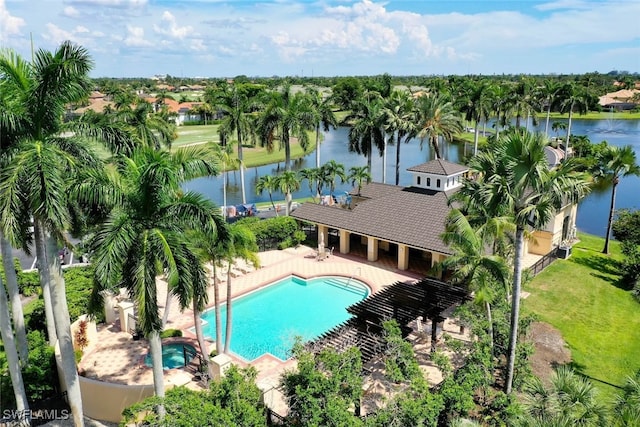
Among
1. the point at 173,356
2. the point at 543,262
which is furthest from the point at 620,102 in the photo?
the point at 173,356

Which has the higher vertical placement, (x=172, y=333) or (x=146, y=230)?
(x=146, y=230)

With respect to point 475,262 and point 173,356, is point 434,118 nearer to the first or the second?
point 475,262

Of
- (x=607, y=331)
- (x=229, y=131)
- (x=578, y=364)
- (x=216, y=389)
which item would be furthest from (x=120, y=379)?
(x=229, y=131)

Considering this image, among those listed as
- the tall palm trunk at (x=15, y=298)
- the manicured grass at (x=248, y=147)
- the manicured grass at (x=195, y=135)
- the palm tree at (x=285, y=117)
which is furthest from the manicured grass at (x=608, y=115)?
the tall palm trunk at (x=15, y=298)

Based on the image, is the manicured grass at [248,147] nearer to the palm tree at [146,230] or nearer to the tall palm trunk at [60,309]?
the tall palm trunk at [60,309]

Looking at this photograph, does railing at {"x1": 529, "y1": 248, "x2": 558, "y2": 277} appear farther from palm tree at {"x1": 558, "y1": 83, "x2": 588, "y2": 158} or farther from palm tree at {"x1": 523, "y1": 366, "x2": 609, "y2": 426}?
palm tree at {"x1": 558, "y1": 83, "x2": 588, "y2": 158}

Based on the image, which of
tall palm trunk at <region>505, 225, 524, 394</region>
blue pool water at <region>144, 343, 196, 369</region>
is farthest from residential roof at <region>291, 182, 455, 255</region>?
blue pool water at <region>144, 343, 196, 369</region>
